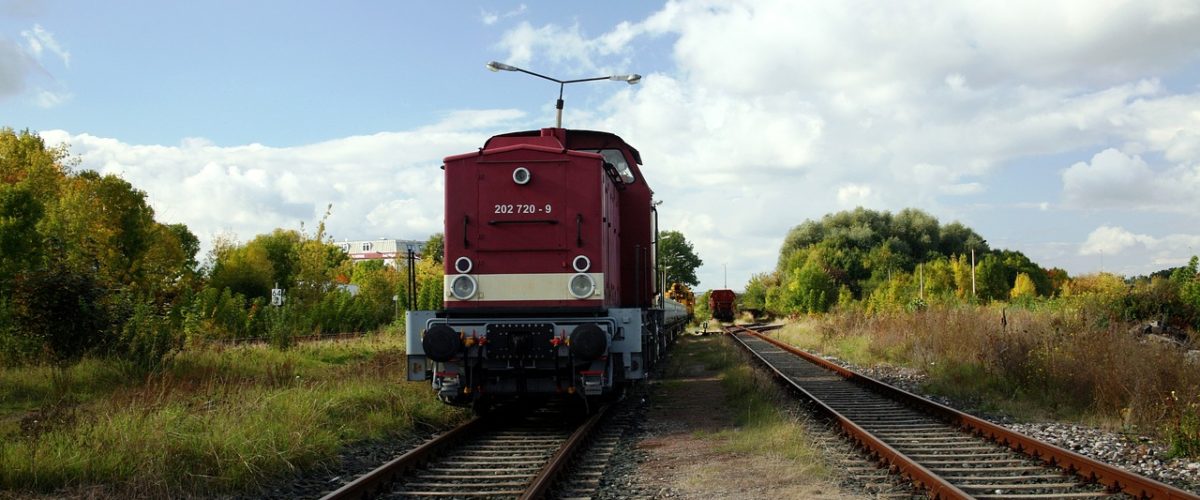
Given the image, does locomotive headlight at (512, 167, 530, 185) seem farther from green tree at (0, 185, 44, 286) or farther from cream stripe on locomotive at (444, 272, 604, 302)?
green tree at (0, 185, 44, 286)

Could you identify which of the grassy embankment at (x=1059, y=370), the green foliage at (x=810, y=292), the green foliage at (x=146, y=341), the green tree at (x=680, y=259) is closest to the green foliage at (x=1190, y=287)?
the grassy embankment at (x=1059, y=370)

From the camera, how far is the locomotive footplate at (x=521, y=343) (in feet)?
31.1

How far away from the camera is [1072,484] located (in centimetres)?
677

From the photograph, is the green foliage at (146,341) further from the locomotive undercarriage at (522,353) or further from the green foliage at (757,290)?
the green foliage at (757,290)

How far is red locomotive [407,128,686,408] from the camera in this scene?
959cm

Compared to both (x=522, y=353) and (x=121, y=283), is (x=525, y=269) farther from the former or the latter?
(x=121, y=283)

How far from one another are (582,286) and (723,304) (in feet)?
165

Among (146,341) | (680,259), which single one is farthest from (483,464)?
(680,259)

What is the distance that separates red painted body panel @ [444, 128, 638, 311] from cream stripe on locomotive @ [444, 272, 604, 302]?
0.05 m

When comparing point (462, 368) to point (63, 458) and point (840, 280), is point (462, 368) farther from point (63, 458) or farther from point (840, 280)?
point (840, 280)

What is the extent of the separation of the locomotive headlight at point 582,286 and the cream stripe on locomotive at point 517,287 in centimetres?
4

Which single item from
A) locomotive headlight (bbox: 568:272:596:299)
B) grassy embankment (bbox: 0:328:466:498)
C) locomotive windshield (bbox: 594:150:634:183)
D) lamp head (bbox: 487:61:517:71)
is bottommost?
grassy embankment (bbox: 0:328:466:498)

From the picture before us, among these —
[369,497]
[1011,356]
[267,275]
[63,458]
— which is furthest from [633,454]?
[267,275]

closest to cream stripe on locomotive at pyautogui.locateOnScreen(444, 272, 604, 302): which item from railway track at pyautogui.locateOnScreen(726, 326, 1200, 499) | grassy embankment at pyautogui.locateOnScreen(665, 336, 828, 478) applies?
grassy embankment at pyautogui.locateOnScreen(665, 336, 828, 478)
